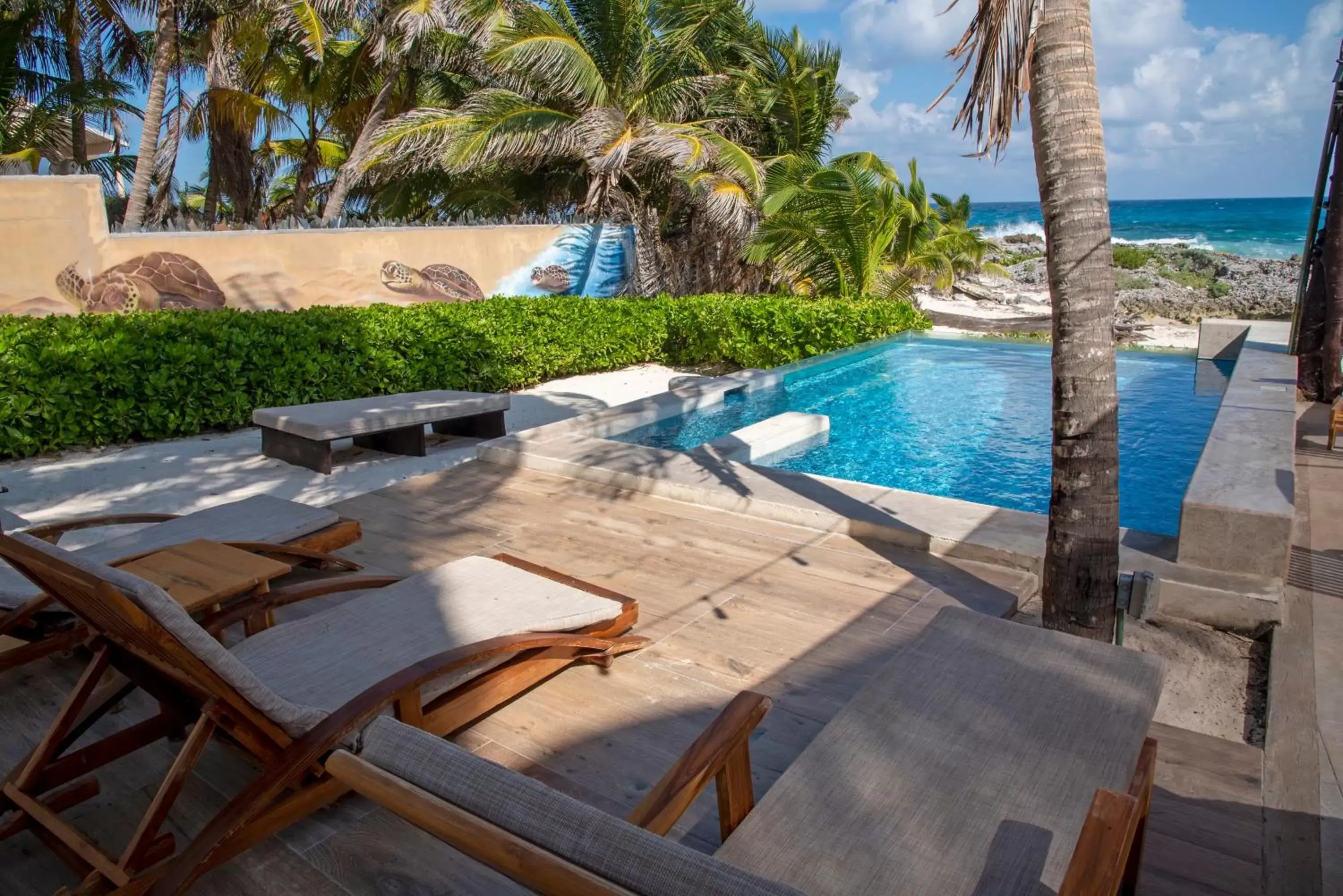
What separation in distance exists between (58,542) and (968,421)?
894 centimetres

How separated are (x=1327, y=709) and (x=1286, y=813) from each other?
834 mm

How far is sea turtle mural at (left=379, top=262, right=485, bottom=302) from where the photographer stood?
1201 centimetres

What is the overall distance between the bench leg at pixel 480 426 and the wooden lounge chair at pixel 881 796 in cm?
580

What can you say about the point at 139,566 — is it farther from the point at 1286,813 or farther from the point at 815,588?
the point at 1286,813

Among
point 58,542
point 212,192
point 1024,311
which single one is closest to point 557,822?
point 58,542

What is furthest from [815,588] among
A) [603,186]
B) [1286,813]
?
[603,186]

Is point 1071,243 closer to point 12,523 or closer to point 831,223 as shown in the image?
point 12,523

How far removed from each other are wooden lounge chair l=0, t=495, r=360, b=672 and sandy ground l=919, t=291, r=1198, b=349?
56.8ft

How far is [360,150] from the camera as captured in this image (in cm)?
1595

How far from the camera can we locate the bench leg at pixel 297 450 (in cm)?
704

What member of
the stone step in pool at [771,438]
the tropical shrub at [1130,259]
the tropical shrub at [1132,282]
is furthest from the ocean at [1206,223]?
the stone step in pool at [771,438]

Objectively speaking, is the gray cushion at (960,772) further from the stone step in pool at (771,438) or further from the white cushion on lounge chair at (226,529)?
the stone step in pool at (771,438)

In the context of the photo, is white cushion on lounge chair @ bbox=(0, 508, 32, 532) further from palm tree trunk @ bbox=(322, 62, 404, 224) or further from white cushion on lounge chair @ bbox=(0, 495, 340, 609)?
palm tree trunk @ bbox=(322, 62, 404, 224)

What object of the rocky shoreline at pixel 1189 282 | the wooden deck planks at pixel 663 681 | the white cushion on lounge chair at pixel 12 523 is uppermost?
the rocky shoreline at pixel 1189 282
